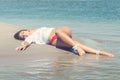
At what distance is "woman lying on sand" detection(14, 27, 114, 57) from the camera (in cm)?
1021

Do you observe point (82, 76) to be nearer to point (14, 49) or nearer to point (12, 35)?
point (14, 49)

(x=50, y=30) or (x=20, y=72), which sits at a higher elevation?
(x=50, y=30)

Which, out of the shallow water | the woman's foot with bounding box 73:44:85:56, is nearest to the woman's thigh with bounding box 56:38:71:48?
the woman's foot with bounding box 73:44:85:56

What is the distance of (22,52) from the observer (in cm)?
1022

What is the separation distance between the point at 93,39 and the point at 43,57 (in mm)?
3221

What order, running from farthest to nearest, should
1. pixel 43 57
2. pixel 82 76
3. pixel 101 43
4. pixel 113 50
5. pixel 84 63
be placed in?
pixel 101 43 → pixel 113 50 → pixel 43 57 → pixel 84 63 → pixel 82 76

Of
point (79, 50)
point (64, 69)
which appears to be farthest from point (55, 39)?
point (64, 69)

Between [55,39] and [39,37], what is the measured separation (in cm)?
35

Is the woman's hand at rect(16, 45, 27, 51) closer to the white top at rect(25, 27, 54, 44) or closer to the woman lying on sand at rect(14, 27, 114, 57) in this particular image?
the woman lying on sand at rect(14, 27, 114, 57)

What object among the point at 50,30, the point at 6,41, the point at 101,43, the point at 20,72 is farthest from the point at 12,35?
the point at 20,72

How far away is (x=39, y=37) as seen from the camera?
34.8 feet

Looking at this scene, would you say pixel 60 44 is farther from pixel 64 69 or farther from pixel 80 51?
pixel 64 69

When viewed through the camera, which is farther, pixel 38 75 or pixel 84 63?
pixel 84 63

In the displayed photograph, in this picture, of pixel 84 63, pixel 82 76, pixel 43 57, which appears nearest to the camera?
pixel 82 76
